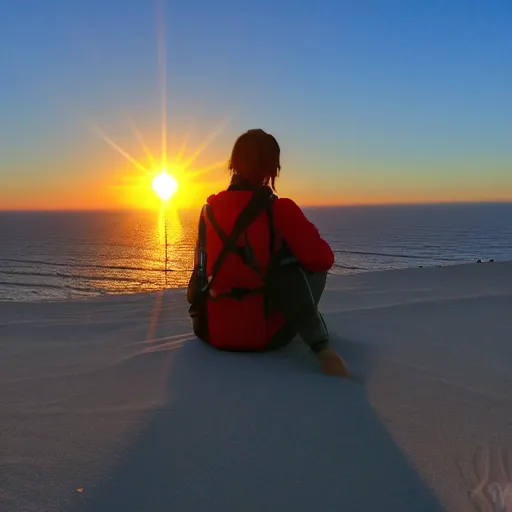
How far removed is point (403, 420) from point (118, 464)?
4.45 ft

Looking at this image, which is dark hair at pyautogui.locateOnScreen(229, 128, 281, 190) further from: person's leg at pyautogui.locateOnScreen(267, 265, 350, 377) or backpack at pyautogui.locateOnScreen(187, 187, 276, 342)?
person's leg at pyautogui.locateOnScreen(267, 265, 350, 377)

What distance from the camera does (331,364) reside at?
3.03 m

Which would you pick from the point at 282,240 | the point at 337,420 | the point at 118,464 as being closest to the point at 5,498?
the point at 118,464

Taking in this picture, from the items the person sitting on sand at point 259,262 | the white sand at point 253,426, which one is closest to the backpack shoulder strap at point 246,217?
the person sitting on sand at point 259,262

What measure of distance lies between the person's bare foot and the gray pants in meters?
0.05

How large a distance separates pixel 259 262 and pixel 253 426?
131 cm

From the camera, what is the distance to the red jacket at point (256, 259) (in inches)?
126

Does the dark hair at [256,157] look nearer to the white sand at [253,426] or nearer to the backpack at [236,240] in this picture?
the backpack at [236,240]

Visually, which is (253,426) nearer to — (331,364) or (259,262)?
(331,364)

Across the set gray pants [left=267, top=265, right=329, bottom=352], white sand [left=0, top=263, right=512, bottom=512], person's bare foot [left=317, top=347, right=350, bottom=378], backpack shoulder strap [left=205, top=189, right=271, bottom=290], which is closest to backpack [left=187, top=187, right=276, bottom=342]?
backpack shoulder strap [left=205, top=189, right=271, bottom=290]

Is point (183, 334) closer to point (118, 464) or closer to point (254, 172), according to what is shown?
point (254, 172)

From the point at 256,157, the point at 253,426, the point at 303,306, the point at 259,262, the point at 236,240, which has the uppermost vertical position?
the point at 256,157

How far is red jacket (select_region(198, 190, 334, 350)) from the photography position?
126 inches

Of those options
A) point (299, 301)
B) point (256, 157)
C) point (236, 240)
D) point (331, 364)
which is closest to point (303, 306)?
point (299, 301)
